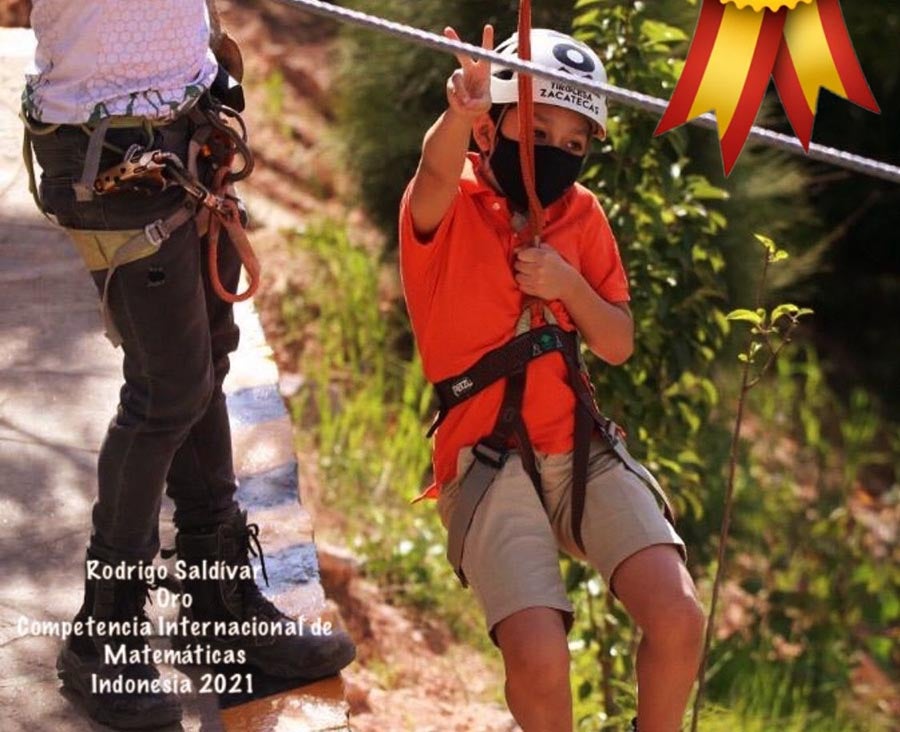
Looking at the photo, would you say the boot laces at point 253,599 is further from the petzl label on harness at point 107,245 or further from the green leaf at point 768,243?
the green leaf at point 768,243

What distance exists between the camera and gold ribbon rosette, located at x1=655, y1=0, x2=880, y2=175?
9.75ft

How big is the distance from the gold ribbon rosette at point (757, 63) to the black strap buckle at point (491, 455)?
2.67ft

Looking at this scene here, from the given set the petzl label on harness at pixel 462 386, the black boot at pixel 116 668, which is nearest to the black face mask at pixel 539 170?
the petzl label on harness at pixel 462 386

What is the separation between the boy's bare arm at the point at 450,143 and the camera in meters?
3.25

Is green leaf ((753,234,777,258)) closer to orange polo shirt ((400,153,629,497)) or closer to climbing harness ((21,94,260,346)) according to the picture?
orange polo shirt ((400,153,629,497))

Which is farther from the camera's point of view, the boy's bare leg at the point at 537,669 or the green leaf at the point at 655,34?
the green leaf at the point at 655,34

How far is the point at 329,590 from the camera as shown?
5.24 metres

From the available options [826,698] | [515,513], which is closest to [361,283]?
[826,698]

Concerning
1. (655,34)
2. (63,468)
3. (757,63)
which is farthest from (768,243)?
(63,468)

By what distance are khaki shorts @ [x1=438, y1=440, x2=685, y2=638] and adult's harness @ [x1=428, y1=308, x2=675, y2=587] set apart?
0.02 metres

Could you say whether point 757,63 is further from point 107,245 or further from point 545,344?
point 107,245

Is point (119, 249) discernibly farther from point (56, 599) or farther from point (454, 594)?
point (454, 594)

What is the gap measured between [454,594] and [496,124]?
233 centimetres

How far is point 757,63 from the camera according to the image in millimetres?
2986
